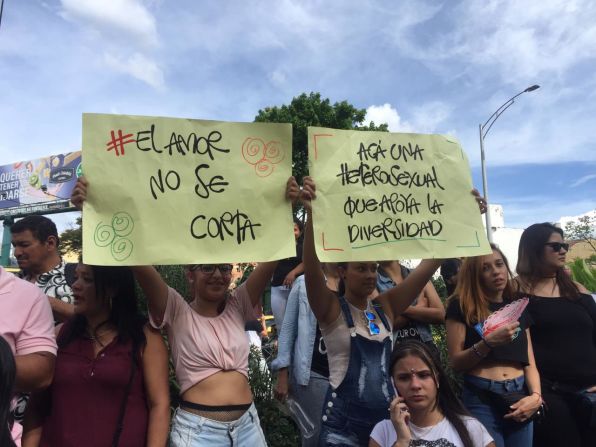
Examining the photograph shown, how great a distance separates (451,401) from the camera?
8.04ft

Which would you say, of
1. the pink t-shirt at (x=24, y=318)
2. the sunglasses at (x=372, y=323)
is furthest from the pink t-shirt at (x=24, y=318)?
the sunglasses at (x=372, y=323)

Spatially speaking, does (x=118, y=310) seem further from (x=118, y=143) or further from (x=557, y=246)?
(x=557, y=246)

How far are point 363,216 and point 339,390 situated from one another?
841 millimetres

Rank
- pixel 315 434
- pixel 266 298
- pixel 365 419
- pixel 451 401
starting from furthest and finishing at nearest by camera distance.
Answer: pixel 266 298, pixel 315 434, pixel 451 401, pixel 365 419

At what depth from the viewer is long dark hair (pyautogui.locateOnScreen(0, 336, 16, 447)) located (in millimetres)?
1322

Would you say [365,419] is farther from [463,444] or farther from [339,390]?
[463,444]

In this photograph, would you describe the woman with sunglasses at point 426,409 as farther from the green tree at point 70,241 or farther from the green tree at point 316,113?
the green tree at point 70,241

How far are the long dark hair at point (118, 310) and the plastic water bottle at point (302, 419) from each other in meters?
1.37

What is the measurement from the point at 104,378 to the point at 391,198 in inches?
61.7

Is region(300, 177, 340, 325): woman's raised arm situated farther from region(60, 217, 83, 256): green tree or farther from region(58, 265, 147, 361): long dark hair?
region(60, 217, 83, 256): green tree

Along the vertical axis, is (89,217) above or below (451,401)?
above

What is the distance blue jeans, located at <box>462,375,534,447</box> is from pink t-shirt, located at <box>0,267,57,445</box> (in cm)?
221

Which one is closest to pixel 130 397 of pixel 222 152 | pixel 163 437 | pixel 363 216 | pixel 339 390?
pixel 163 437

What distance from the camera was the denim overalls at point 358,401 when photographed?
2.29 metres
